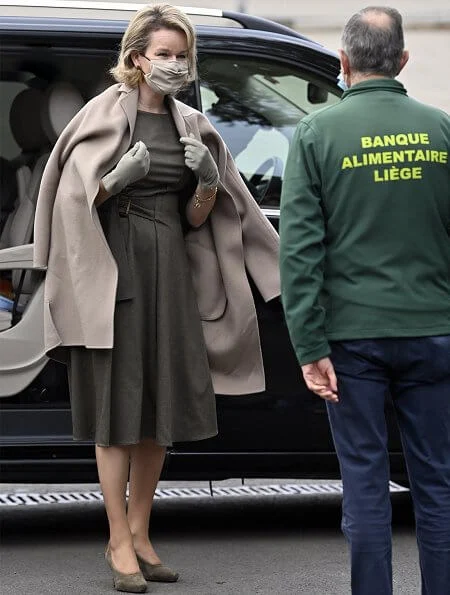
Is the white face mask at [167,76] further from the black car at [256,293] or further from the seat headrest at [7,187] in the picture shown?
the seat headrest at [7,187]

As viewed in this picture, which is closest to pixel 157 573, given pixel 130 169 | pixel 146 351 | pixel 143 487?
pixel 143 487

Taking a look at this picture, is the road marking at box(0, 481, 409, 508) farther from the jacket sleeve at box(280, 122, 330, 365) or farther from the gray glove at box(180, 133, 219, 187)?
the jacket sleeve at box(280, 122, 330, 365)

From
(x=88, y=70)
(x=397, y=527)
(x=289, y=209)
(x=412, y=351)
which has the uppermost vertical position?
(x=88, y=70)

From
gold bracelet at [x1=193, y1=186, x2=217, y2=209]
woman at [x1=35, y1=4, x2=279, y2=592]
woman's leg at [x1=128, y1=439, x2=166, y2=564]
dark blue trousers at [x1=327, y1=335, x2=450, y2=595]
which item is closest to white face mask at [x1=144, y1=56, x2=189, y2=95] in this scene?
woman at [x1=35, y1=4, x2=279, y2=592]

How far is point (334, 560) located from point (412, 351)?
1736mm

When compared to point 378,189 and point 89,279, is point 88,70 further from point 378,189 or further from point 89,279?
point 378,189

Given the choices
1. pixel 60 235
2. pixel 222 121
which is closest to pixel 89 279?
pixel 60 235

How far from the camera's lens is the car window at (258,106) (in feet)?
17.6

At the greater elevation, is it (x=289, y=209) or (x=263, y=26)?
(x=263, y=26)

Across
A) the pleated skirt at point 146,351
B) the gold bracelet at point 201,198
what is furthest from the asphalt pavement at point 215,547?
the gold bracelet at point 201,198

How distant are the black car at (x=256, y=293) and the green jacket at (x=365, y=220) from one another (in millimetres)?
1594

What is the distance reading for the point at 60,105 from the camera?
18.1 feet

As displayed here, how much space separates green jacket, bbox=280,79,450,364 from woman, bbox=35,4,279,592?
3.28 ft

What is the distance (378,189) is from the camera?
353 centimetres
